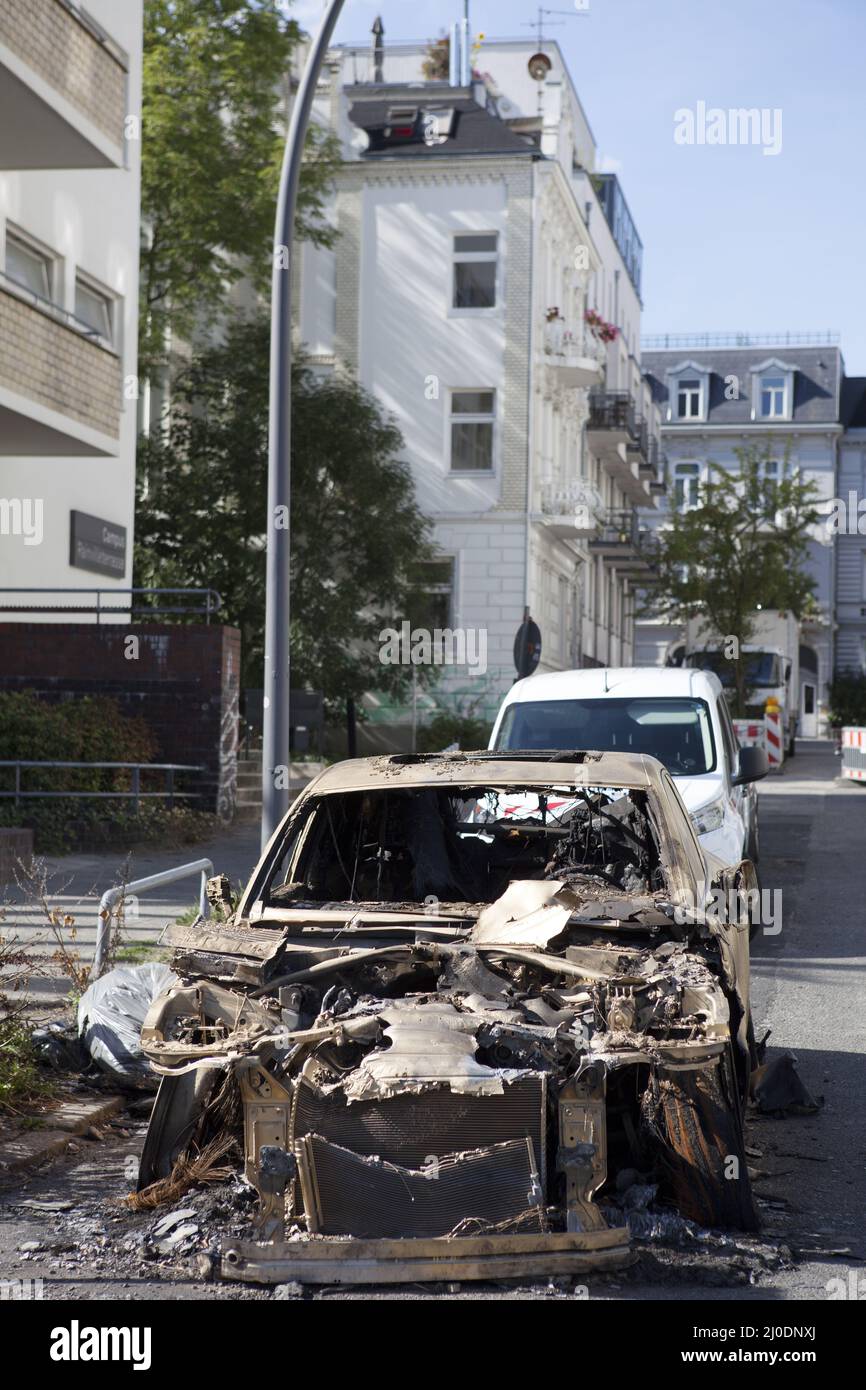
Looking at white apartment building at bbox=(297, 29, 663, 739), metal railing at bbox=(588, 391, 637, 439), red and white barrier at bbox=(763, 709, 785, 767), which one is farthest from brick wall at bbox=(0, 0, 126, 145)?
metal railing at bbox=(588, 391, 637, 439)

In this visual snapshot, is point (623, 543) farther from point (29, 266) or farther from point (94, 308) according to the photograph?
point (29, 266)

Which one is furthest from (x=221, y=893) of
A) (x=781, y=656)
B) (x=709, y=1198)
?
(x=781, y=656)

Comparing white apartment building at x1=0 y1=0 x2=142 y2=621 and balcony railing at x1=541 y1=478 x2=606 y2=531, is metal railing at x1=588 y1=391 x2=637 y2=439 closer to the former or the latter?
balcony railing at x1=541 y1=478 x2=606 y2=531

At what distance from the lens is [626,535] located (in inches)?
1983

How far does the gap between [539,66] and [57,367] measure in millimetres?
29653

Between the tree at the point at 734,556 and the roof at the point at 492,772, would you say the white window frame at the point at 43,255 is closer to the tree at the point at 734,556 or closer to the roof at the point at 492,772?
the roof at the point at 492,772

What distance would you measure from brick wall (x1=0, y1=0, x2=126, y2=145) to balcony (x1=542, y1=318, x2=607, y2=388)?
2104cm

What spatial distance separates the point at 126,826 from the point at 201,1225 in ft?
40.9

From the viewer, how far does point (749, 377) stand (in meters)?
79.0

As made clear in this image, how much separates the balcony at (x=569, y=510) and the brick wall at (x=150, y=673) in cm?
2076

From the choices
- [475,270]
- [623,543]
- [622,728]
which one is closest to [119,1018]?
[622,728]

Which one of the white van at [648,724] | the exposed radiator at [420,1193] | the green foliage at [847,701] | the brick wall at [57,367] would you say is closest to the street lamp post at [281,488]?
the white van at [648,724]

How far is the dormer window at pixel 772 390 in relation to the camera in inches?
3093
